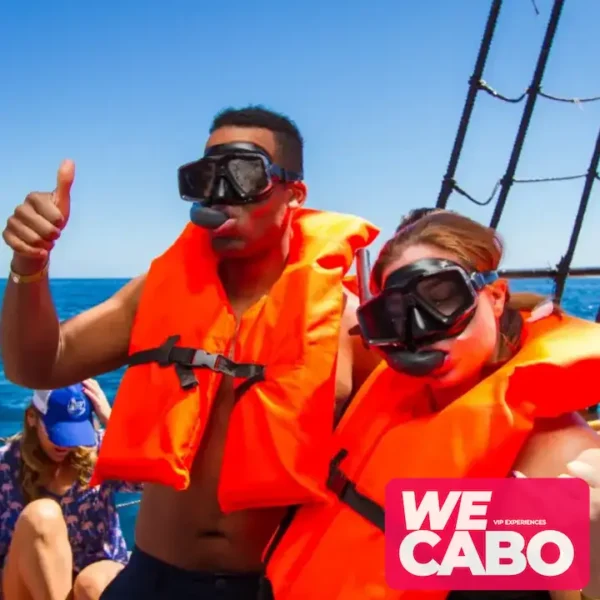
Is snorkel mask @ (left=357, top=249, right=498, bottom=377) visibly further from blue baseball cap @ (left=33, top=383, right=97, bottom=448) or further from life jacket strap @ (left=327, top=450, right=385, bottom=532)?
blue baseball cap @ (left=33, top=383, right=97, bottom=448)

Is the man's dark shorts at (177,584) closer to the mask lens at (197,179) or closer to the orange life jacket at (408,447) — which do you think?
the orange life jacket at (408,447)

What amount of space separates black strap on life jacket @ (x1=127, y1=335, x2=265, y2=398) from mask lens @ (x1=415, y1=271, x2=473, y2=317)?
0.60 metres

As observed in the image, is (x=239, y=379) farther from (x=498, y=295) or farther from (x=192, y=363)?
(x=498, y=295)

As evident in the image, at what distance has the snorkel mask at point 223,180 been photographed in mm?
2121

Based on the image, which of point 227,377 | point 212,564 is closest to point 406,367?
point 227,377

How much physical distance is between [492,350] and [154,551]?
1089 millimetres

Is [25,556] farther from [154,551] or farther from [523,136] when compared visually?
[523,136]

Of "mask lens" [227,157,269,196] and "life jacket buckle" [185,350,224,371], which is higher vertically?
"mask lens" [227,157,269,196]

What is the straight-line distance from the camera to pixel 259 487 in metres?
1.93

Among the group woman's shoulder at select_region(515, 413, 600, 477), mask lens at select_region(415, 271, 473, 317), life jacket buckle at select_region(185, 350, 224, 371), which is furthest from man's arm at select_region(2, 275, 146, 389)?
woman's shoulder at select_region(515, 413, 600, 477)

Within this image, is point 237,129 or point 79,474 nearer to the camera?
point 237,129

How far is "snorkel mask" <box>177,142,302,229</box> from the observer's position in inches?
83.5

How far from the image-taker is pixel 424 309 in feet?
5.41

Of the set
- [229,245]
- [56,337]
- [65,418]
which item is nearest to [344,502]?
[229,245]
